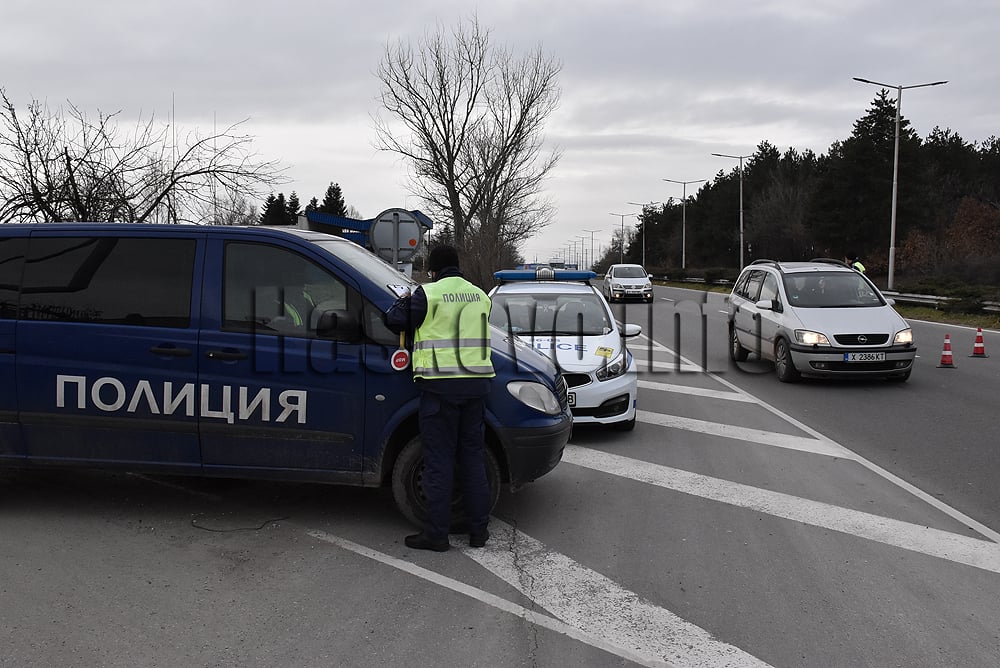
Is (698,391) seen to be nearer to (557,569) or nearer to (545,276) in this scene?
(545,276)

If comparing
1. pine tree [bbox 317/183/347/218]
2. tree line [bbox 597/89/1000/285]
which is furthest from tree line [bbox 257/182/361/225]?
tree line [bbox 597/89/1000/285]

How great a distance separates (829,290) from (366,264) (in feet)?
30.1

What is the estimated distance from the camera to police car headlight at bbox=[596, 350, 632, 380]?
8.55 meters

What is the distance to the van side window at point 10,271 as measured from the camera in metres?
5.71

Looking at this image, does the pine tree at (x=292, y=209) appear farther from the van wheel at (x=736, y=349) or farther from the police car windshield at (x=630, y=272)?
the van wheel at (x=736, y=349)

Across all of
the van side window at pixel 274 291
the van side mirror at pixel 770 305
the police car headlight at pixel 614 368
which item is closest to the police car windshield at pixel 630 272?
the van side mirror at pixel 770 305

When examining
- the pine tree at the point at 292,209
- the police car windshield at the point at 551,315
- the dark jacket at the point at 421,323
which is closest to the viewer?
the dark jacket at the point at 421,323

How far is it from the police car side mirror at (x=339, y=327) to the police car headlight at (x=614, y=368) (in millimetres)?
3620

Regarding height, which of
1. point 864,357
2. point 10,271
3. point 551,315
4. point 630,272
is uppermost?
point 630,272

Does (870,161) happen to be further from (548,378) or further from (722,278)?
(548,378)

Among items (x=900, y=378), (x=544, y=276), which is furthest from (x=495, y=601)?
(x=900, y=378)

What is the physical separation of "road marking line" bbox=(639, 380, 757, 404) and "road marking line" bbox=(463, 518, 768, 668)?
20.9 feet

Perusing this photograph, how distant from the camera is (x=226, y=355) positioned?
5.44m

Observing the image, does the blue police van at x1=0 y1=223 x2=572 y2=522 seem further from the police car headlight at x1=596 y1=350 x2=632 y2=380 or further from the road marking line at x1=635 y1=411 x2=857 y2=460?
the road marking line at x1=635 y1=411 x2=857 y2=460
